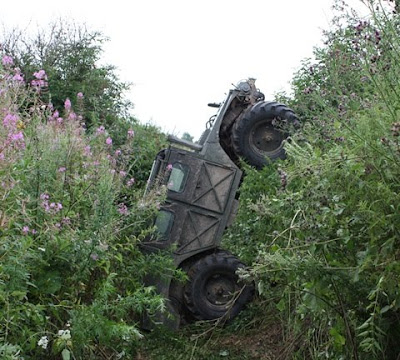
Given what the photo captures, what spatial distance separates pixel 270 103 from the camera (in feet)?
37.0

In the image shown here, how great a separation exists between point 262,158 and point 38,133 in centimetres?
473

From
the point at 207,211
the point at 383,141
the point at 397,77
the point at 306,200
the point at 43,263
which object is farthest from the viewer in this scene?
the point at 207,211

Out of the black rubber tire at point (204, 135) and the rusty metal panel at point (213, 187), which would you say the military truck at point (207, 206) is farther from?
the black rubber tire at point (204, 135)

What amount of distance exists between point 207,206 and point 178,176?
58 cm

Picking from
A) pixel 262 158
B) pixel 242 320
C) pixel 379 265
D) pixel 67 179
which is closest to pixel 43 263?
pixel 67 179

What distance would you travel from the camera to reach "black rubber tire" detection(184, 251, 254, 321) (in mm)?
10539

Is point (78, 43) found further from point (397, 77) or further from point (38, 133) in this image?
point (397, 77)

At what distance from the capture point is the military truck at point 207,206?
10.6m

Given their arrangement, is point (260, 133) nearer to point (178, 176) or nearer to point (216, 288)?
point (178, 176)

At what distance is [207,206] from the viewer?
10.9 m

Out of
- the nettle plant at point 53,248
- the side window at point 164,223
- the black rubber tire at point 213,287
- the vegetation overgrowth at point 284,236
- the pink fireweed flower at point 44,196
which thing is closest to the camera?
the vegetation overgrowth at point 284,236

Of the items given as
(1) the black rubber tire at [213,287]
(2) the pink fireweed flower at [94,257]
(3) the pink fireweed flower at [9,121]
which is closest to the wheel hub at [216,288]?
(1) the black rubber tire at [213,287]

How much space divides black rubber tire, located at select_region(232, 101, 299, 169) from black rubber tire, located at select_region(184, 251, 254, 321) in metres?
1.48

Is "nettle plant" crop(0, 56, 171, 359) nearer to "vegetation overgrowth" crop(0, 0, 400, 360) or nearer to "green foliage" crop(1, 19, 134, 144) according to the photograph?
"vegetation overgrowth" crop(0, 0, 400, 360)
